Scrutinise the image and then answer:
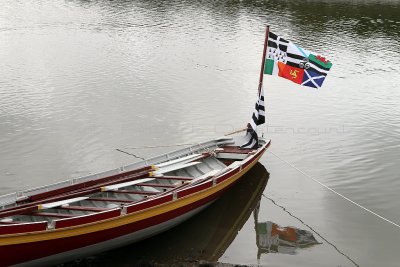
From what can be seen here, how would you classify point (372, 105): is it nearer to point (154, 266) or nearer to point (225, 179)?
point (225, 179)

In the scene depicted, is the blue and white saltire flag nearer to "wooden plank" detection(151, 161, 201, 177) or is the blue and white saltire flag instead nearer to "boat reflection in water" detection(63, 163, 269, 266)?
"boat reflection in water" detection(63, 163, 269, 266)

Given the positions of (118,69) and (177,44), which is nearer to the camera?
(118,69)

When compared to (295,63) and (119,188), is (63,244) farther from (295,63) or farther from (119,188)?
(295,63)

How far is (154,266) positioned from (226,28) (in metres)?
50.6

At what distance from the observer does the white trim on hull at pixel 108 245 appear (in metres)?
16.5

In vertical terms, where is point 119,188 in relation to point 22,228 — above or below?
below

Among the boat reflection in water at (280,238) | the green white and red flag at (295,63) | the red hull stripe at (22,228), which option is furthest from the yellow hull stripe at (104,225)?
the green white and red flag at (295,63)

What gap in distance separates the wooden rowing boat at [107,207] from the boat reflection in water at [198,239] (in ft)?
1.81

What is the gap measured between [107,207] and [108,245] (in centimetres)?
177

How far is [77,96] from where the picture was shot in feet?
119

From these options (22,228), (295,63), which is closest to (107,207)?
(22,228)

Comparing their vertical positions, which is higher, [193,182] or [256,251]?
[193,182]

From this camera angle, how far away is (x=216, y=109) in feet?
116

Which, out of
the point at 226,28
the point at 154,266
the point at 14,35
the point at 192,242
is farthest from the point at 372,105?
the point at 14,35
